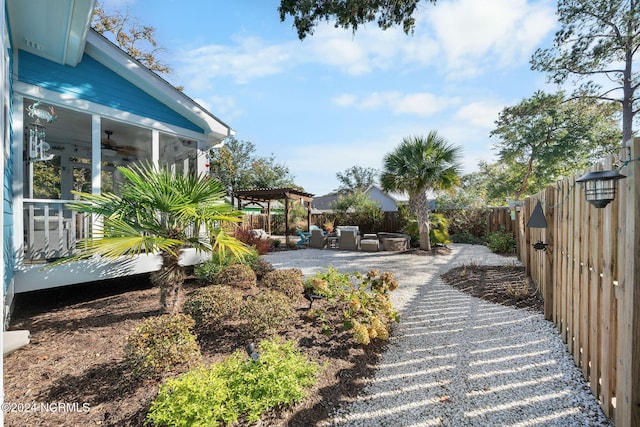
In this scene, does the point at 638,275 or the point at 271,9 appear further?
the point at 271,9

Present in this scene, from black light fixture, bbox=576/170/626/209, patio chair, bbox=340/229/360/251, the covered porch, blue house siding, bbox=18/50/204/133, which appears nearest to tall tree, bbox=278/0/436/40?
blue house siding, bbox=18/50/204/133

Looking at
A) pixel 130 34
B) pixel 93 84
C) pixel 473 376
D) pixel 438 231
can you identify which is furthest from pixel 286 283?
pixel 130 34

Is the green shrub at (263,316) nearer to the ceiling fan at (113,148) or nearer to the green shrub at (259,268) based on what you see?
the green shrub at (259,268)

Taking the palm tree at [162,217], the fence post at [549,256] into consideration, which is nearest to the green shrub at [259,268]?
the palm tree at [162,217]

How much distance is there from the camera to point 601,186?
6.15 ft

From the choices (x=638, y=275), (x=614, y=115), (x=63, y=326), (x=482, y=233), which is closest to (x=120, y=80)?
(x=63, y=326)

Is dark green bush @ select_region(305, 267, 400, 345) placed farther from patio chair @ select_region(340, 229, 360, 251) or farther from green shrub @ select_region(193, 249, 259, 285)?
patio chair @ select_region(340, 229, 360, 251)

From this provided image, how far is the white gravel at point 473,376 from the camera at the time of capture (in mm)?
2135

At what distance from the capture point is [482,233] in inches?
563

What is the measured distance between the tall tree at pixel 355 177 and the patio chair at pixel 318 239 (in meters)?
33.9

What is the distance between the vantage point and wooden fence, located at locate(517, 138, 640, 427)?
1.71 meters

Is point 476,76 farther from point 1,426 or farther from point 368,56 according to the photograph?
point 1,426

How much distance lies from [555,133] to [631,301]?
1490cm

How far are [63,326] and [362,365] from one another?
3663 millimetres
